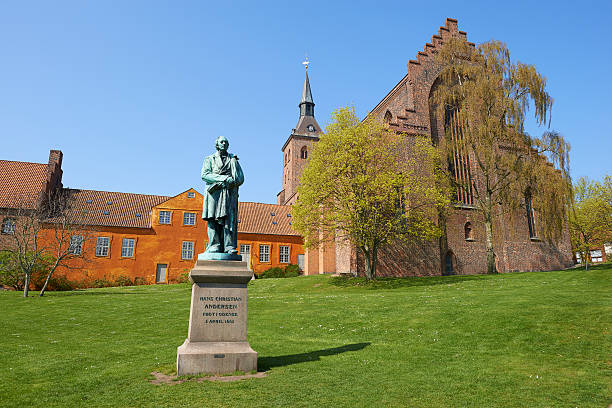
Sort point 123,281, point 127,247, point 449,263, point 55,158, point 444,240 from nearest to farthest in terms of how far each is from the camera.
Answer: point 444,240, point 449,263, point 123,281, point 127,247, point 55,158

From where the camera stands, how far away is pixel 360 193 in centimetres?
2581

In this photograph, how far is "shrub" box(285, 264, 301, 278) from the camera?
3900cm

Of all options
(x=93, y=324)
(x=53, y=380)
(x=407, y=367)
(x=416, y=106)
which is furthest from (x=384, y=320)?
(x=416, y=106)

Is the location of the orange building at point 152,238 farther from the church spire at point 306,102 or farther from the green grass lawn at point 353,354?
the church spire at point 306,102

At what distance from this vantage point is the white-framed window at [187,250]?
38.7m

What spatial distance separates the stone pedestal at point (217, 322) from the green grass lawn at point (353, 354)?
627 millimetres

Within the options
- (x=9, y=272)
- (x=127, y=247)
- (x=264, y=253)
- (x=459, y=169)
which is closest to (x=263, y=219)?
(x=264, y=253)

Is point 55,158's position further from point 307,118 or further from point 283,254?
point 307,118

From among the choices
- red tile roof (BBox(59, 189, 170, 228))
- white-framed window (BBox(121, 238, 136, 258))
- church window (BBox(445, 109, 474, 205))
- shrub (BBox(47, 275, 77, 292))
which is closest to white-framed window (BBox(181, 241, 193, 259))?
red tile roof (BBox(59, 189, 170, 228))

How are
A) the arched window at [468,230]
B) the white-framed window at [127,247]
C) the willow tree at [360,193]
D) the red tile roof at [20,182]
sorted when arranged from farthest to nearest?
the white-framed window at [127,247] → the red tile roof at [20,182] → the arched window at [468,230] → the willow tree at [360,193]

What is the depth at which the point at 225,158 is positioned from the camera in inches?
365

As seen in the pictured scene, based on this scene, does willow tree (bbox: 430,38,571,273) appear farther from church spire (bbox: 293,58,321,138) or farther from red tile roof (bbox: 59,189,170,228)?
church spire (bbox: 293,58,321,138)

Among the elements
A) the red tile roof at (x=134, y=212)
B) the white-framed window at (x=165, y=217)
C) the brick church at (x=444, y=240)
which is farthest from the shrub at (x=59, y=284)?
the brick church at (x=444, y=240)

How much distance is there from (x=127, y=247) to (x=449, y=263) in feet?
93.3
